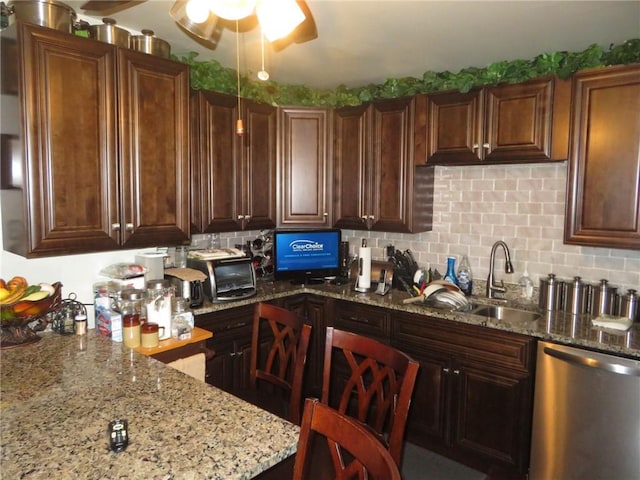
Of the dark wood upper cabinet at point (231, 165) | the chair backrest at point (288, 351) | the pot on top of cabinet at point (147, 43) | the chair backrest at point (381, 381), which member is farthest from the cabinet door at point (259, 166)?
the chair backrest at point (381, 381)

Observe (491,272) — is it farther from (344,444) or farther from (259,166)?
(344,444)

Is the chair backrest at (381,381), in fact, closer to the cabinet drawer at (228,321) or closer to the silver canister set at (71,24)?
the cabinet drawer at (228,321)

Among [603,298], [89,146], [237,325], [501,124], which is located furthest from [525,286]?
[89,146]

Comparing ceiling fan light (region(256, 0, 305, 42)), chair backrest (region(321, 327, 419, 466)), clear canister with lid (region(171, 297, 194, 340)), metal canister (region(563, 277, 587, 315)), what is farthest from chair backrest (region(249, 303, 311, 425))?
metal canister (region(563, 277, 587, 315))

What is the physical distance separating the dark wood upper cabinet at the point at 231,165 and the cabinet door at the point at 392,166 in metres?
0.77

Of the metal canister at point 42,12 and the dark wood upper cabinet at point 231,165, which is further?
the dark wood upper cabinet at point 231,165

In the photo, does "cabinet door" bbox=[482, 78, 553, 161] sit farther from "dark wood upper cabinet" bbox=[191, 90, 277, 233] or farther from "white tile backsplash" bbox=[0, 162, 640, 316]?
"dark wood upper cabinet" bbox=[191, 90, 277, 233]

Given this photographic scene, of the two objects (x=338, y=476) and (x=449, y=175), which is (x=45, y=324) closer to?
(x=338, y=476)

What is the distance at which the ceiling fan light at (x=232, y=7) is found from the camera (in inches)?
55.7

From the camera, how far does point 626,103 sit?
7.57ft

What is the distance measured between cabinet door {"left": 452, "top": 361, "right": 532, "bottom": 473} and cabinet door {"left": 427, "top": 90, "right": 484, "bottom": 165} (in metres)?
1.32

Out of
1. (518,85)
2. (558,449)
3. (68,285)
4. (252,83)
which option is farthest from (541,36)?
(68,285)

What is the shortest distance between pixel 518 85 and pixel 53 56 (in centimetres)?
245

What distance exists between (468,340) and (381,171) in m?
1.35
